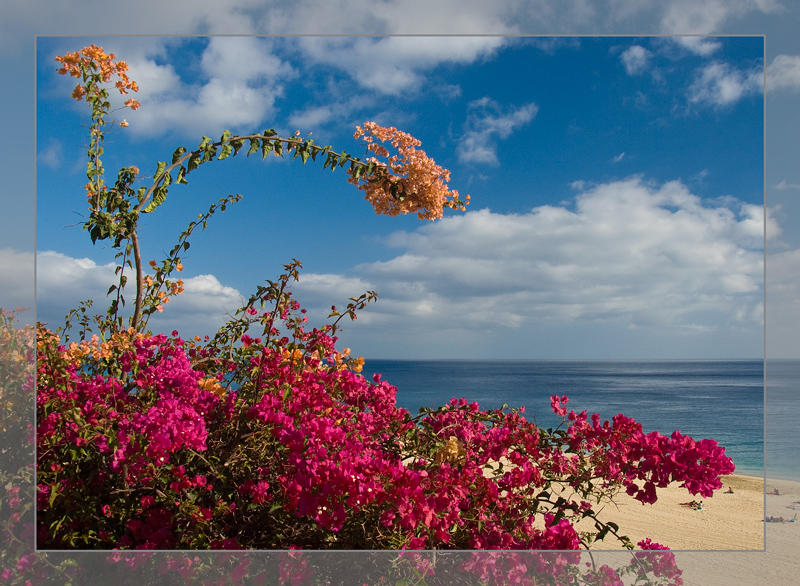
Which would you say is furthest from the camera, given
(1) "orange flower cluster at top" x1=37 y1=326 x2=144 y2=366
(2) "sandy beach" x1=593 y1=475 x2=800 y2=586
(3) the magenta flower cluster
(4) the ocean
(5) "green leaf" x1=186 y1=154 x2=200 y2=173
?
(4) the ocean

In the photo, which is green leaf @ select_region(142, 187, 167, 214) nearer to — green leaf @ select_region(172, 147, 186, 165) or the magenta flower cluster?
green leaf @ select_region(172, 147, 186, 165)

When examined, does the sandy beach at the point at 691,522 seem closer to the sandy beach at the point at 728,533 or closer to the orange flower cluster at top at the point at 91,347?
the sandy beach at the point at 728,533

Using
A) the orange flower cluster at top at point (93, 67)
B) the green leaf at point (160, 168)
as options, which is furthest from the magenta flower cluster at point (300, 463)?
the orange flower cluster at top at point (93, 67)

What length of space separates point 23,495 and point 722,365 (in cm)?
4211

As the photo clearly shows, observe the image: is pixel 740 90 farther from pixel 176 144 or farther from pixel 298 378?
pixel 176 144

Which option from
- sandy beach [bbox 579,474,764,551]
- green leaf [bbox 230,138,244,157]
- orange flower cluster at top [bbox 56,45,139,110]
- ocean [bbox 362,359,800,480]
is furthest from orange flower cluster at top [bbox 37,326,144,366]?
ocean [bbox 362,359,800,480]

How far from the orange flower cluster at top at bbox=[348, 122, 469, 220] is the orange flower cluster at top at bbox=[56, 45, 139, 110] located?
0.97 meters

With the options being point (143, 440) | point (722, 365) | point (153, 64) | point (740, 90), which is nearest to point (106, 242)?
point (153, 64)

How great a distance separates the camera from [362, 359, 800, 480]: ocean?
54.9 feet

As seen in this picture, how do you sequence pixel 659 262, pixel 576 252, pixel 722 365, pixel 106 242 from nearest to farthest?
pixel 106 242, pixel 576 252, pixel 659 262, pixel 722 365

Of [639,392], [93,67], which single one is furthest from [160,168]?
[639,392]

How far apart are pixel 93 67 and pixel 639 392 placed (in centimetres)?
2638

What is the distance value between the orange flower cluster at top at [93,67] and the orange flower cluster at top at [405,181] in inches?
38.4

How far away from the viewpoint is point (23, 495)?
5.35ft
